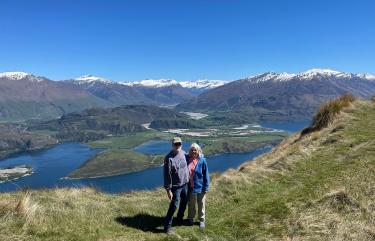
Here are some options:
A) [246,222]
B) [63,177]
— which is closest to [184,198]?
[246,222]

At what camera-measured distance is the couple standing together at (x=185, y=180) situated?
1223 cm

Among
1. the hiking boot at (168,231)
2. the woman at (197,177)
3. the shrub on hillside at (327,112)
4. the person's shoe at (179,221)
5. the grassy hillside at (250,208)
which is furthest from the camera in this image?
the shrub on hillside at (327,112)

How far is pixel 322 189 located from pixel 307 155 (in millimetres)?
6592

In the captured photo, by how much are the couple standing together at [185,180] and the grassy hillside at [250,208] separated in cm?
64

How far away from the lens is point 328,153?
20.1 meters

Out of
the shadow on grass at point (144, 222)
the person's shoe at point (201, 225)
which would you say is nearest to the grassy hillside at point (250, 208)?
the shadow on grass at point (144, 222)

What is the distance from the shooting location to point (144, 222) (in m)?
13.3

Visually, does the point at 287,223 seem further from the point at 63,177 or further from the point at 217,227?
the point at 63,177

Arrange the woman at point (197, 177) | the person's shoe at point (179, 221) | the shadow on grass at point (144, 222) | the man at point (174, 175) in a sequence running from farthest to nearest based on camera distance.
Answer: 1. the person's shoe at point (179, 221)
2. the woman at point (197, 177)
3. the shadow on grass at point (144, 222)
4. the man at point (174, 175)

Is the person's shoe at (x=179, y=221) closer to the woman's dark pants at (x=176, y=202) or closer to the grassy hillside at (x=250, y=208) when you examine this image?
the woman's dark pants at (x=176, y=202)

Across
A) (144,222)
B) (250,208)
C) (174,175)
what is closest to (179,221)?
(144,222)

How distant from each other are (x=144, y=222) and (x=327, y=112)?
1938cm

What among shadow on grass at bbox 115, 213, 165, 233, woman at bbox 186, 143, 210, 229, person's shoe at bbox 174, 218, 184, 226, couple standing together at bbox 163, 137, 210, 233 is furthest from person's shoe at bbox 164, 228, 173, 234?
woman at bbox 186, 143, 210, 229

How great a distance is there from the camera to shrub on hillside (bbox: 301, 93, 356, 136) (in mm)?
28047
